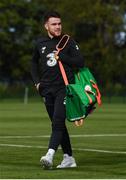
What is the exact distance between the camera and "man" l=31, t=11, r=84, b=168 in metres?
12.2

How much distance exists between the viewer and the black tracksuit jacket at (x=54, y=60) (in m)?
12.3

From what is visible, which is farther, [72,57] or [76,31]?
[76,31]

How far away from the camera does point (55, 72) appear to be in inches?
487

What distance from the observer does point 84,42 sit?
295 ft

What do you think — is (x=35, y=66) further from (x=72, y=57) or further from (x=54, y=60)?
(x=72, y=57)

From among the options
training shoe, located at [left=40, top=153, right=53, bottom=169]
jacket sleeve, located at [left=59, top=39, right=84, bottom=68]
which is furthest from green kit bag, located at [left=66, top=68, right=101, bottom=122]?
training shoe, located at [left=40, top=153, right=53, bottom=169]

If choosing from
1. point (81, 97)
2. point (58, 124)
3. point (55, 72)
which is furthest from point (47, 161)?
point (55, 72)

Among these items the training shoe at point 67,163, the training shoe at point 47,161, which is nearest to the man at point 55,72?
the training shoe at point 67,163

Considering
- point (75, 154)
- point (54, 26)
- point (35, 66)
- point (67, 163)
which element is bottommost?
point (75, 154)

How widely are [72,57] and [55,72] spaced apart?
13.1 inches

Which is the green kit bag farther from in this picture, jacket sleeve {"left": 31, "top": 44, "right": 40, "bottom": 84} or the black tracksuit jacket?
jacket sleeve {"left": 31, "top": 44, "right": 40, "bottom": 84}

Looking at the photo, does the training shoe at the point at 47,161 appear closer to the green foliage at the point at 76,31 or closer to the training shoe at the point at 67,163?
the training shoe at the point at 67,163

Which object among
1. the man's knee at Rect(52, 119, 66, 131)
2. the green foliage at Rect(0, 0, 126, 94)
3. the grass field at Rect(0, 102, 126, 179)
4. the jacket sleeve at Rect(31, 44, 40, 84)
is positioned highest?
the jacket sleeve at Rect(31, 44, 40, 84)

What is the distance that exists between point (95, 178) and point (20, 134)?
10987 millimetres
